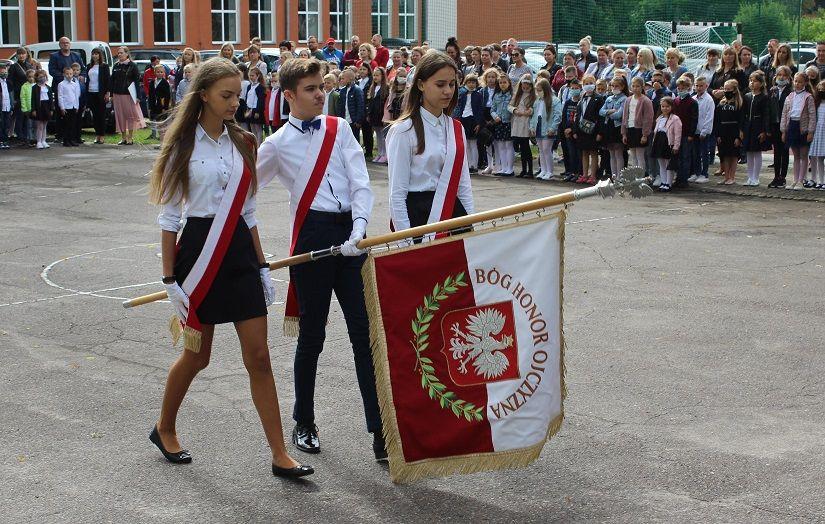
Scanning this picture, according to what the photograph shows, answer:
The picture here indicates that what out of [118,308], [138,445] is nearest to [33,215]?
[118,308]

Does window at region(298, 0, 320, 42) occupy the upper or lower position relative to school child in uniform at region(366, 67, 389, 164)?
upper

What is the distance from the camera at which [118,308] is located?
9.27 metres

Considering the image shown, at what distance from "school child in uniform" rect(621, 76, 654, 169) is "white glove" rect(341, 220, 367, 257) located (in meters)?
12.4

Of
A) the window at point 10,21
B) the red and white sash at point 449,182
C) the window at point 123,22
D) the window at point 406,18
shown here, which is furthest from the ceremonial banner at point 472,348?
the window at point 406,18

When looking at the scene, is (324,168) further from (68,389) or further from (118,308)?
(118,308)

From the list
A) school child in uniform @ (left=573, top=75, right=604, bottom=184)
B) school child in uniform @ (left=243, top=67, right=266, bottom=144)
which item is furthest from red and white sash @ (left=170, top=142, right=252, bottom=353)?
school child in uniform @ (left=243, top=67, right=266, bottom=144)

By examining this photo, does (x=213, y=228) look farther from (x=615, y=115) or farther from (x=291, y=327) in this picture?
(x=615, y=115)

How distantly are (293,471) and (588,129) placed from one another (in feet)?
43.8

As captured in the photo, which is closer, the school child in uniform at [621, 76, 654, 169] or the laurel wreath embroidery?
the laurel wreath embroidery

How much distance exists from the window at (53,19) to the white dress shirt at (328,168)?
40.2 metres

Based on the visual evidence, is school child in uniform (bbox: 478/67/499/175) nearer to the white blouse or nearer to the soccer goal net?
the white blouse

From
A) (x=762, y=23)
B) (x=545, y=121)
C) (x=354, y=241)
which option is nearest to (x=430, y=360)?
(x=354, y=241)

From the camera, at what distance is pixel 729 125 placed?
1759cm

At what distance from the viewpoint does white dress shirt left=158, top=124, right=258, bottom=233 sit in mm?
5379
